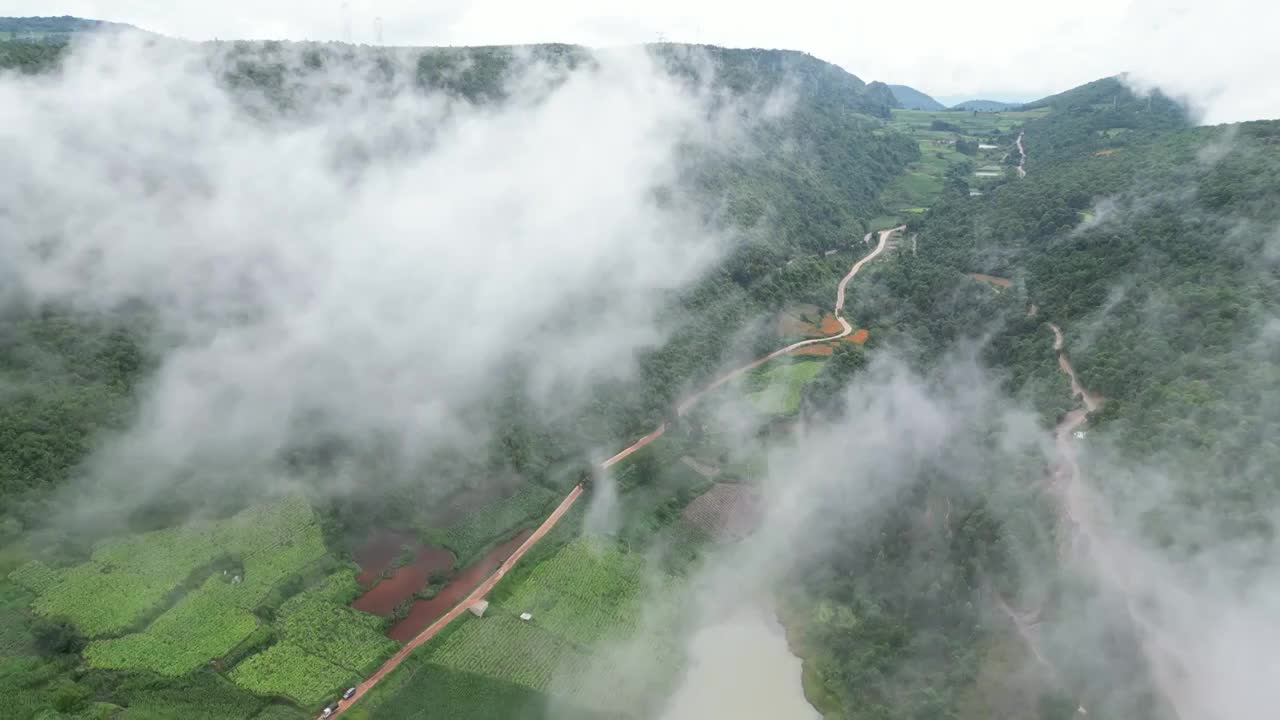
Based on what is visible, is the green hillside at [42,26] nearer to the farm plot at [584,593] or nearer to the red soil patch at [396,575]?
the red soil patch at [396,575]

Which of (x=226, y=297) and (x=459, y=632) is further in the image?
(x=226, y=297)

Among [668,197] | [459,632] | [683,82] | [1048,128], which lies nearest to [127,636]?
[459,632]

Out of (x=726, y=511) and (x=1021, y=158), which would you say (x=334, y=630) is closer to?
(x=726, y=511)

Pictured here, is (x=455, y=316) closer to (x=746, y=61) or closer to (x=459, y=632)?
(x=459, y=632)

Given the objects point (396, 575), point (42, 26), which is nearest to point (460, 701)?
point (396, 575)

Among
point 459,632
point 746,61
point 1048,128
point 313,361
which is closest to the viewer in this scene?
point 459,632

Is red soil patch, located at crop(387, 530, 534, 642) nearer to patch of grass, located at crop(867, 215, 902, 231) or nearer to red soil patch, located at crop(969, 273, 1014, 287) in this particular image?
red soil patch, located at crop(969, 273, 1014, 287)
